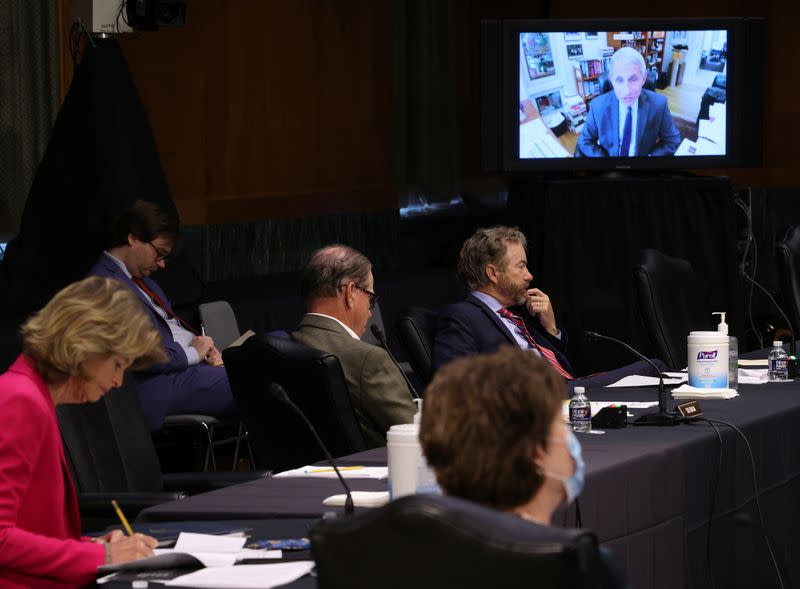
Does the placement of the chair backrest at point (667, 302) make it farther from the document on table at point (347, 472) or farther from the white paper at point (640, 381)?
the document on table at point (347, 472)

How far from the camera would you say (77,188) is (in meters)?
6.04

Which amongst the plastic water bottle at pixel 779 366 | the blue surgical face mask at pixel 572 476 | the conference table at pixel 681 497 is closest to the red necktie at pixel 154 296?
the conference table at pixel 681 497

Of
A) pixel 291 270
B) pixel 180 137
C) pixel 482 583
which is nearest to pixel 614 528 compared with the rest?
pixel 482 583

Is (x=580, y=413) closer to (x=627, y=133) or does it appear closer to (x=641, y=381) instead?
(x=641, y=381)

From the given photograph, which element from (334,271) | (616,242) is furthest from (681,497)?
(616,242)

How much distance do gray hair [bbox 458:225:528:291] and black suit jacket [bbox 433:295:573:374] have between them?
0.10 meters

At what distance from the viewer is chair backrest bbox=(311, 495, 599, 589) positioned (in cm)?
154

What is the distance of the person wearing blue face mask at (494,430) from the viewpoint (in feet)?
5.62

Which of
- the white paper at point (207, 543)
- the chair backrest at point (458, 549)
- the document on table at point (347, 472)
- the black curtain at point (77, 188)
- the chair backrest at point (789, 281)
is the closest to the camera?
the chair backrest at point (458, 549)

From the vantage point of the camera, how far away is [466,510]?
158cm

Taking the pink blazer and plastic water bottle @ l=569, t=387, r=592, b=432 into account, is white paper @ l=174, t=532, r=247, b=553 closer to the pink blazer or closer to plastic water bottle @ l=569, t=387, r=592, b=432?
the pink blazer

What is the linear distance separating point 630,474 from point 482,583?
1.69 m

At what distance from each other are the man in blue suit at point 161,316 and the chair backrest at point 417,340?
1.04 m

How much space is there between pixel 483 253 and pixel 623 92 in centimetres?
303
